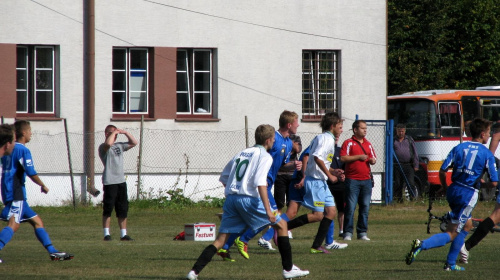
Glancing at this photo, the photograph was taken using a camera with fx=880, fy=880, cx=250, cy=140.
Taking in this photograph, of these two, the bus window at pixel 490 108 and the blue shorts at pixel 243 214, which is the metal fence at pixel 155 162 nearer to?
the bus window at pixel 490 108

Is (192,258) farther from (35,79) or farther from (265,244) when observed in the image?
(35,79)

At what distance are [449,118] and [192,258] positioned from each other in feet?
50.3

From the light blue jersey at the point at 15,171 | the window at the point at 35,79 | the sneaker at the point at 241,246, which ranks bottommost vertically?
the sneaker at the point at 241,246

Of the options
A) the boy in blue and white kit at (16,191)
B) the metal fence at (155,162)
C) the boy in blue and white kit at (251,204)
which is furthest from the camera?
the metal fence at (155,162)

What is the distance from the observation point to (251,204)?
30.1 ft

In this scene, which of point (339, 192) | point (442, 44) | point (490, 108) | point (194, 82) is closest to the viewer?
point (339, 192)

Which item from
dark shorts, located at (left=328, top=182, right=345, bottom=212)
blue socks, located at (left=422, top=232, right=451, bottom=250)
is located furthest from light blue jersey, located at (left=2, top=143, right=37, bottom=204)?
dark shorts, located at (left=328, top=182, right=345, bottom=212)

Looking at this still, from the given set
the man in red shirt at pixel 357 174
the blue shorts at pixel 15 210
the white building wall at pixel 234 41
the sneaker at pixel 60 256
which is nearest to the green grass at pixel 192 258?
the sneaker at pixel 60 256

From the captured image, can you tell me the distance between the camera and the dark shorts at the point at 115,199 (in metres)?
14.2

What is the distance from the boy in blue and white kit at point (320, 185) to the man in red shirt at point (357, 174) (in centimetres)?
156

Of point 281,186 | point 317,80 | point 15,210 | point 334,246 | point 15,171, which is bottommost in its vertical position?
point 334,246

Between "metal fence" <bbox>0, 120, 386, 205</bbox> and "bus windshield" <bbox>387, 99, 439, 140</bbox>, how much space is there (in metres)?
1.16

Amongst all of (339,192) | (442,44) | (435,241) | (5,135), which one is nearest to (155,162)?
(339,192)

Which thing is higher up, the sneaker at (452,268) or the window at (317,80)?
the window at (317,80)
